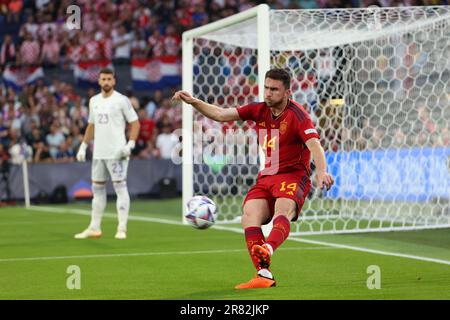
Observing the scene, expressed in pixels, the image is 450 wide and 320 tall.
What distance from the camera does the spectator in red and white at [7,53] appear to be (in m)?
23.2

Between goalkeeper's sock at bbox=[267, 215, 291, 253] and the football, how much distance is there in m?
0.67

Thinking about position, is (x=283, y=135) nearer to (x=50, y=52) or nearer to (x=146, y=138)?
(x=146, y=138)

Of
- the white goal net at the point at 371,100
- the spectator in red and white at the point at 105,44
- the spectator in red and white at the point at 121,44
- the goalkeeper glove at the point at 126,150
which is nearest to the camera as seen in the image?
the goalkeeper glove at the point at 126,150

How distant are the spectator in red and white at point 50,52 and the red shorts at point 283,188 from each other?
16471mm

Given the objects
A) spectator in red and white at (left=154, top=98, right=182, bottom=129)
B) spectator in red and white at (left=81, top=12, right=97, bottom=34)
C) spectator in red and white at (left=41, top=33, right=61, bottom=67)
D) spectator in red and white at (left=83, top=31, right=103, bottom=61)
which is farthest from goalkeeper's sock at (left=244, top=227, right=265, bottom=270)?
spectator in red and white at (left=81, top=12, right=97, bottom=34)

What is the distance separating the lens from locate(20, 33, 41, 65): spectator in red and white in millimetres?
23328

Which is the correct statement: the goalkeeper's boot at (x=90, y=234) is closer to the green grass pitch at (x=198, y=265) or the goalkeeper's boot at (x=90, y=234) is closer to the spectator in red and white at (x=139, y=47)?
the green grass pitch at (x=198, y=265)

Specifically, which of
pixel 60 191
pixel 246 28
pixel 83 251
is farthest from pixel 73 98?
pixel 83 251

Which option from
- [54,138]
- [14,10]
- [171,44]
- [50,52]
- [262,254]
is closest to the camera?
[262,254]

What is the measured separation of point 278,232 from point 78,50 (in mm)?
16927

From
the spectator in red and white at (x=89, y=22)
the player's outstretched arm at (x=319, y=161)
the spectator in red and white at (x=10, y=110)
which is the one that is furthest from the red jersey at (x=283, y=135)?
the spectator in red and white at (x=89, y=22)

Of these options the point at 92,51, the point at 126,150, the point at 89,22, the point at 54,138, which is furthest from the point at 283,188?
the point at 89,22

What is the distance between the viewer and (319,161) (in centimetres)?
742
